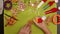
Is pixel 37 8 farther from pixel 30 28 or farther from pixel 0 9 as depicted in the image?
pixel 0 9

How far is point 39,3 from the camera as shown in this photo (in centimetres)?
72

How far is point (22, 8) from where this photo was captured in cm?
73

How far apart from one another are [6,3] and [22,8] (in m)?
0.12

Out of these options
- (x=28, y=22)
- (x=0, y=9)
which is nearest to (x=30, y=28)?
(x=28, y=22)

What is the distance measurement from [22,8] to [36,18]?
0.41 feet

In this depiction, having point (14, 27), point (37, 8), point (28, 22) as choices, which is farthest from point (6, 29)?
point (37, 8)

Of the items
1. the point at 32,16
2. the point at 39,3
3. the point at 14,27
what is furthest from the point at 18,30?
the point at 39,3

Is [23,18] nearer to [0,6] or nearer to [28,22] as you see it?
[28,22]

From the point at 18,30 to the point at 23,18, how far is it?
10 centimetres

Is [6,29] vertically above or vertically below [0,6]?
below

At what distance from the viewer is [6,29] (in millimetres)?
747

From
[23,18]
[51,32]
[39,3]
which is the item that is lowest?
[51,32]

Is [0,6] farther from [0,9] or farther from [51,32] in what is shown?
[51,32]

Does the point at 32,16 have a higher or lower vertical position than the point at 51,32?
higher
